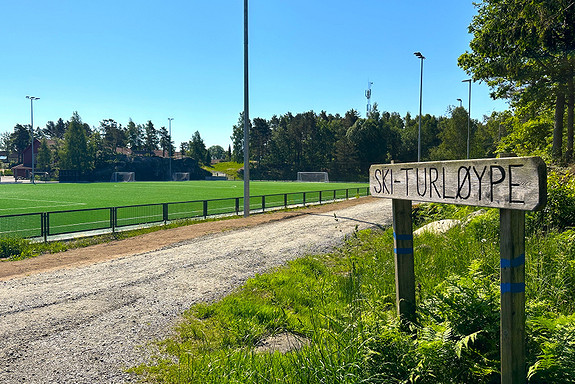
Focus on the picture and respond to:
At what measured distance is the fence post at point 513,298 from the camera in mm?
2334

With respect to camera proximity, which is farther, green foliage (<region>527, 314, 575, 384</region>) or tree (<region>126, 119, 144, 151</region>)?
tree (<region>126, 119, 144, 151</region>)

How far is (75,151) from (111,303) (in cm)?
9162

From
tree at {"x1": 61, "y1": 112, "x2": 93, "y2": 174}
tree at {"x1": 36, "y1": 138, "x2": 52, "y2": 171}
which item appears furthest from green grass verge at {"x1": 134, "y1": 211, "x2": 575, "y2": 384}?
tree at {"x1": 36, "y1": 138, "x2": 52, "y2": 171}

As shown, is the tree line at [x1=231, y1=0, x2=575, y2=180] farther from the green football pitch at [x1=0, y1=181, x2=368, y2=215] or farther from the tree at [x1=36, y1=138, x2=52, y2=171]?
the tree at [x1=36, y1=138, x2=52, y2=171]

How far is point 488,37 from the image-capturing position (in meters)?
18.5

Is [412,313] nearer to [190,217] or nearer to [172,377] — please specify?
[172,377]

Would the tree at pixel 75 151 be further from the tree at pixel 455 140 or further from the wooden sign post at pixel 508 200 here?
the wooden sign post at pixel 508 200

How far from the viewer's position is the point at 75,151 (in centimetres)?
8556

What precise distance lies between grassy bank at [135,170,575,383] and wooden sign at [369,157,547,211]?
88cm

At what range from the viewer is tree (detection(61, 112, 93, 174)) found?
3356 inches

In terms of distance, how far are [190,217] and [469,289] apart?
16.9m

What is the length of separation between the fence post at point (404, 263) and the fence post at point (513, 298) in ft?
4.01

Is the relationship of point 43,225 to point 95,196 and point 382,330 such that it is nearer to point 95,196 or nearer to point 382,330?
point 382,330

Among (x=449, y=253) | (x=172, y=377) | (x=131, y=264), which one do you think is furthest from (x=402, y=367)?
(x=131, y=264)
